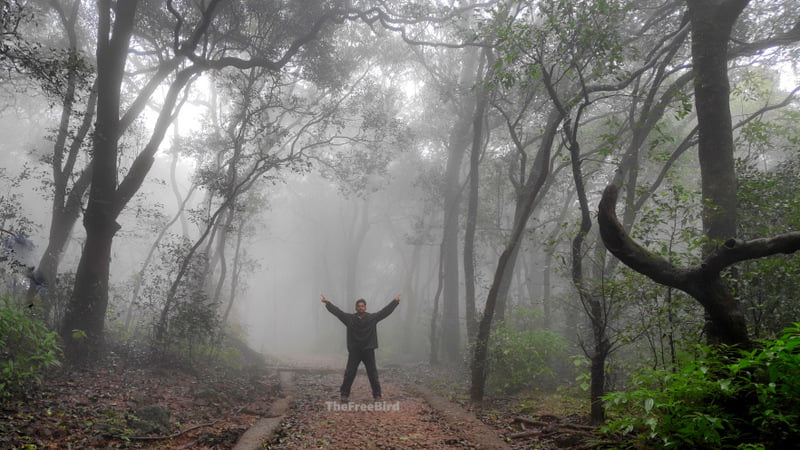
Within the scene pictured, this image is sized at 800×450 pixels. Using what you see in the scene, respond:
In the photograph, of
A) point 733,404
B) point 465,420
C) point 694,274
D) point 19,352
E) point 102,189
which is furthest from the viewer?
point 102,189

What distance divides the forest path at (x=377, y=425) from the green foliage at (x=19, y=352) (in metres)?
3.29

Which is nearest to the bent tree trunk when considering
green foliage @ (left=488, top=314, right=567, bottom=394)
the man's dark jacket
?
the man's dark jacket

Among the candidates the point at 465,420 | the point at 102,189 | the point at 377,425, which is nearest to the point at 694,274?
the point at 465,420

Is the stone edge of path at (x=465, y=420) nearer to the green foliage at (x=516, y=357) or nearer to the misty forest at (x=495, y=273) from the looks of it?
the misty forest at (x=495, y=273)

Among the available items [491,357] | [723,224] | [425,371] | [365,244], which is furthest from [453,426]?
[365,244]

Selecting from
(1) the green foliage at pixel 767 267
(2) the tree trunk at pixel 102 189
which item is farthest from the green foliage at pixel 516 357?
(2) the tree trunk at pixel 102 189

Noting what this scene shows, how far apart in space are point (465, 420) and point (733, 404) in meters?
4.32

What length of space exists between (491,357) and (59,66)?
10155mm

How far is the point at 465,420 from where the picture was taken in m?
7.77

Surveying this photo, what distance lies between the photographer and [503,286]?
1438 cm

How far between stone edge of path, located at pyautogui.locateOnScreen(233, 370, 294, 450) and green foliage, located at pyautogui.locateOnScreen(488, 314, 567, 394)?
4.84 meters

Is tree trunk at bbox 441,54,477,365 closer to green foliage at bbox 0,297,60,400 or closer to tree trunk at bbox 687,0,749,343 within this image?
tree trunk at bbox 687,0,749,343

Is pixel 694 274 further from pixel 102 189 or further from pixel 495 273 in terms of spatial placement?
pixel 102 189

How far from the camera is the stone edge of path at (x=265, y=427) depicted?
6.02 meters
